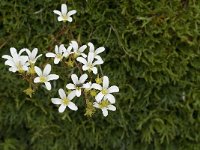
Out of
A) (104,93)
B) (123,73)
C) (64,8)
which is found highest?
(64,8)

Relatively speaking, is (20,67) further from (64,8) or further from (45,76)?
(64,8)

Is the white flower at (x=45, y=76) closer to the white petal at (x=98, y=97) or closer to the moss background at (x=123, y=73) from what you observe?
the white petal at (x=98, y=97)

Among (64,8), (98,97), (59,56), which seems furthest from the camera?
(64,8)

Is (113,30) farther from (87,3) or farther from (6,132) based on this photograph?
(6,132)

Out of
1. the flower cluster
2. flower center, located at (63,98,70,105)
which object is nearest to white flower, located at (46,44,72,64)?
the flower cluster

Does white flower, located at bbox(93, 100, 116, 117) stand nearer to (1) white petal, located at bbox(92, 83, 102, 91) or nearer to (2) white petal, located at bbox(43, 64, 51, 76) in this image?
(1) white petal, located at bbox(92, 83, 102, 91)

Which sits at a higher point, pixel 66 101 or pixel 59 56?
pixel 59 56

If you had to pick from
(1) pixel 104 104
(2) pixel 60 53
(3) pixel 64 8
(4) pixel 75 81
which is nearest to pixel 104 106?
(1) pixel 104 104

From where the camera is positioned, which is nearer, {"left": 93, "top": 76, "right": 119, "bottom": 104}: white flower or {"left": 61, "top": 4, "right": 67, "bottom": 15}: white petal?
{"left": 93, "top": 76, "right": 119, "bottom": 104}: white flower

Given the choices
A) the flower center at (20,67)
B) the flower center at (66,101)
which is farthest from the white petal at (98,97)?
the flower center at (20,67)

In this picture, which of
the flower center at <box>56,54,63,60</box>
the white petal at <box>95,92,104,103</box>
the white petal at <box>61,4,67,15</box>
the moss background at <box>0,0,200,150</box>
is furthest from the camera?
the moss background at <box>0,0,200,150</box>
